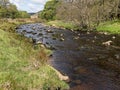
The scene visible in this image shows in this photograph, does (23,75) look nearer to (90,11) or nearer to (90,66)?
(90,66)

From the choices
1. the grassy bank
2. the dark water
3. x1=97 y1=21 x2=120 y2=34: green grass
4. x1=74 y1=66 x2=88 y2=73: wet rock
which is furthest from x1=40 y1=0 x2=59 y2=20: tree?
the grassy bank

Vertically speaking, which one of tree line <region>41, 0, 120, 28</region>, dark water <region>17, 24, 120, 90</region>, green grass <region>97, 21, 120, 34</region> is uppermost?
tree line <region>41, 0, 120, 28</region>

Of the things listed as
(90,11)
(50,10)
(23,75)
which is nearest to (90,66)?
(23,75)

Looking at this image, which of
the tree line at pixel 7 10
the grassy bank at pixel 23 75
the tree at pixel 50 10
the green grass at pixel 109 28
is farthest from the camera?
the tree line at pixel 7 10

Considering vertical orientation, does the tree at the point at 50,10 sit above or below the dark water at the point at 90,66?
above

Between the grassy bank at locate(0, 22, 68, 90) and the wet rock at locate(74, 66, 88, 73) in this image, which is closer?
the grassy bank at locate(0, 22, 68, 90)

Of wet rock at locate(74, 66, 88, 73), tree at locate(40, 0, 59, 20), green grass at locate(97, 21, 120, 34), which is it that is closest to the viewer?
wet rock at locate(74, 66, 88, 73)

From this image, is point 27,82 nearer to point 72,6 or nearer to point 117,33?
point 117,33

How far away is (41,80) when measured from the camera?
18.3 meters

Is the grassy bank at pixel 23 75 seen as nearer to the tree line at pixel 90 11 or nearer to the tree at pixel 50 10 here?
the tree line at pixel 90 11

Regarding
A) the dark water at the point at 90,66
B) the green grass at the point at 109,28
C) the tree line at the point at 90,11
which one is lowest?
the dark water at the point at 90,66

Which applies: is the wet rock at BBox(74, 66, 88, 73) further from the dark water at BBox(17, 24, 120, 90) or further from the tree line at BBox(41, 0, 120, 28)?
the tree line at BBox(41, 0, 120, 28)

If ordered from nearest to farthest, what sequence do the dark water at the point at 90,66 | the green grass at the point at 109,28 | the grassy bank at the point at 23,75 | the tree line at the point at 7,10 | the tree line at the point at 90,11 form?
the grassy bank at the point at 23,75
the dark water at the point at 90,66
the green grass at the point at 109,28
the tree line at the point at 90,11
the tree line at the point at 7,10

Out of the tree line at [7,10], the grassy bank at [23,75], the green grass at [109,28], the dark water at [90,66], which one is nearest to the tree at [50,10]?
the tree line at [7,10]
